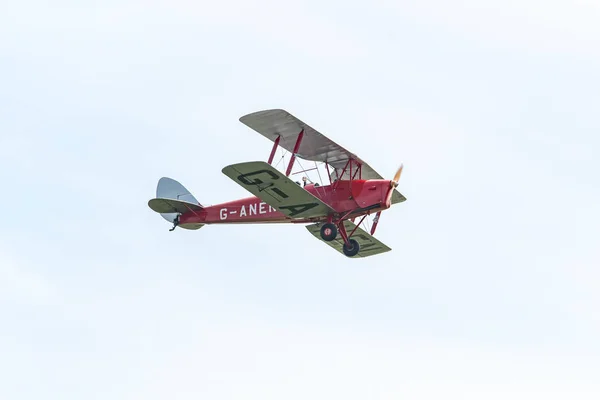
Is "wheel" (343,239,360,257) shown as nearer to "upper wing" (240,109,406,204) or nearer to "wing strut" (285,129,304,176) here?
"upper wing" (240,109,406,204)

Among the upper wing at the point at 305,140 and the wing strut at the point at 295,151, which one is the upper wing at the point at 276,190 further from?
the upper wing at the point at 305,140

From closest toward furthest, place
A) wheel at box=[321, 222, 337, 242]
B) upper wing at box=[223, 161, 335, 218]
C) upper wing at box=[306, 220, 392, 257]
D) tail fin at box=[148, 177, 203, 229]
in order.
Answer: upper wing at box=[223, 161, 335, 218] → wheel at box=[321, 222, 337, 242] → tail fin at box=[148, 177, 203, 229] → upper wing at box=[306, 220, 392, 257]

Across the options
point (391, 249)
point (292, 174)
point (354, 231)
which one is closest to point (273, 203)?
point (292, 174)

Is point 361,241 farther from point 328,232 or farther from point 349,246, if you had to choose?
point 328,232

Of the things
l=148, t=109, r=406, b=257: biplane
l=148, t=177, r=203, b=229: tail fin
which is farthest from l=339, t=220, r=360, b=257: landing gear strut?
l=148, t=177, r=203, b=229: tail fin

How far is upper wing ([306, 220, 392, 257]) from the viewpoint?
95.9 ft

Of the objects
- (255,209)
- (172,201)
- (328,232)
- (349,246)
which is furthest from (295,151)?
(172,201)

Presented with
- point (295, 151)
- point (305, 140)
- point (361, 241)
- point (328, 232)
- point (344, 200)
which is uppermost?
point (305, 140)

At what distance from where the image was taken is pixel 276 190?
26.0 m

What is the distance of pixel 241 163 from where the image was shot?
24.9 m

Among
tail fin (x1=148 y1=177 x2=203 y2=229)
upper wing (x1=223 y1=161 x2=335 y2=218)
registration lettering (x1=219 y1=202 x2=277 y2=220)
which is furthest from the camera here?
tail fin (x1=148 y1=177 x2=203 y2=229)

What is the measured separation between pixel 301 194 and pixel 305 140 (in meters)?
1.60

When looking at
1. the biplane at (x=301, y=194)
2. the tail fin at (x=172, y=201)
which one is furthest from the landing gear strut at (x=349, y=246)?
the tail fin at (x=172, y=201)

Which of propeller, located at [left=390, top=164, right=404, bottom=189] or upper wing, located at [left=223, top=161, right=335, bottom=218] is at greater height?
propeller, located at [left=390, top=164, right=404, bottom=189]
